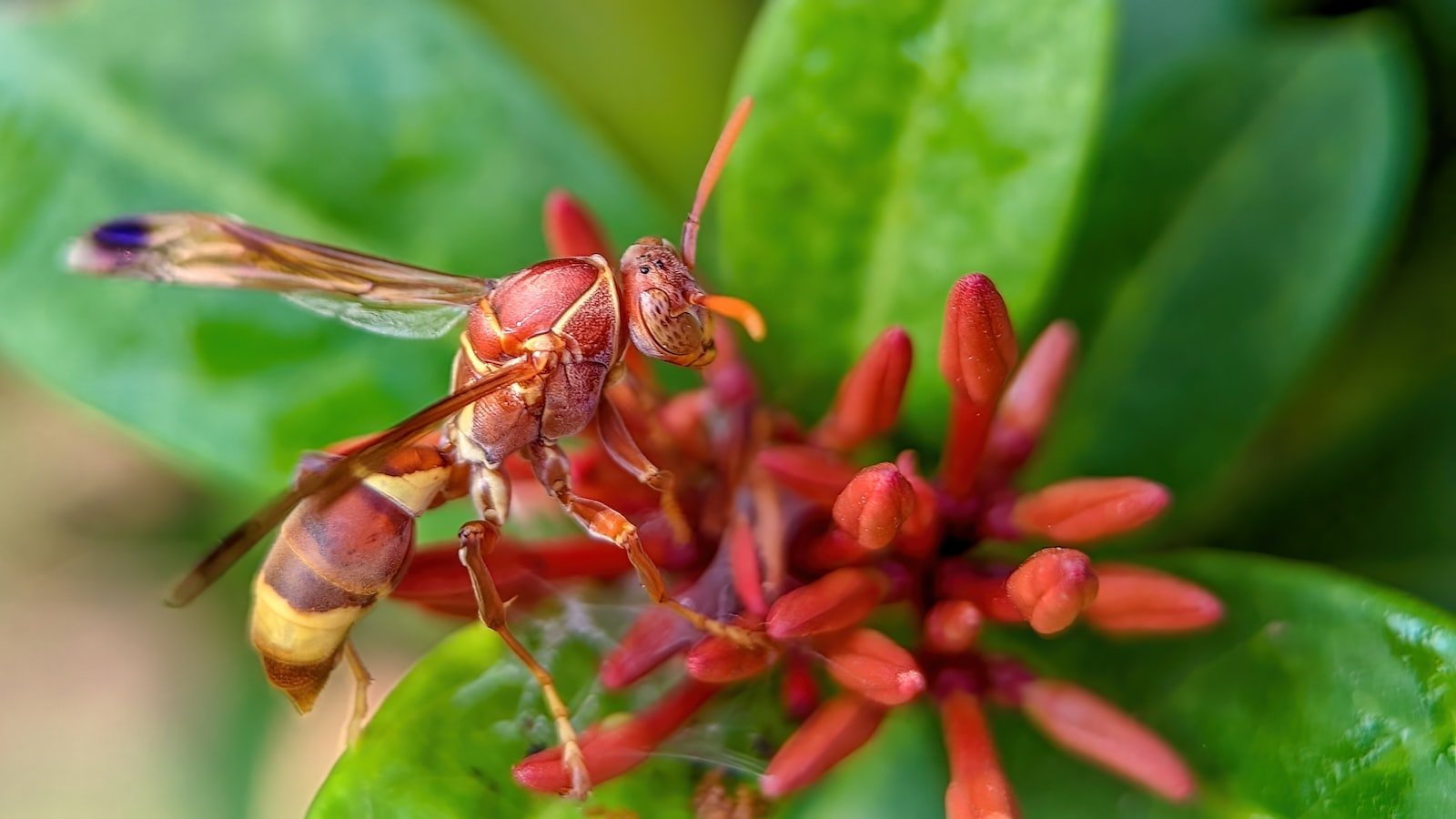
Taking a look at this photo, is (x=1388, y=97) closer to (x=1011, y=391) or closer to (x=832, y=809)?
(x=1011, y=391)

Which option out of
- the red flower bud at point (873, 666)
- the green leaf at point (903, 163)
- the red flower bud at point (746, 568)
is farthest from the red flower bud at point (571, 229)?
the red flower bud at point (873, 666)

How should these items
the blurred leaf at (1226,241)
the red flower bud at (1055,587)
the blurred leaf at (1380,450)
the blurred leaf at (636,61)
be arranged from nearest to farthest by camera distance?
the red flower bud at (1055,587) → the blurred leaf at (1226,241) → the blurred leaf at (1380,450) → the blurred leaf at (636,61)

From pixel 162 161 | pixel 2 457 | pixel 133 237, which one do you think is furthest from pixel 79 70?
pixel 2 457

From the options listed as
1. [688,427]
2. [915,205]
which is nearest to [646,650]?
[688,427]

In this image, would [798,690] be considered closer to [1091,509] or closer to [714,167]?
[1091,509]

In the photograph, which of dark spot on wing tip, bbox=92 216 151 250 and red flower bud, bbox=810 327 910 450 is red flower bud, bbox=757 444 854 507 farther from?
dark spot on wing tip, bbox=92 216 151 250

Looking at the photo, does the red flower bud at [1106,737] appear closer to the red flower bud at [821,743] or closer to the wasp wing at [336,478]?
the red flower bud at [821,743]
